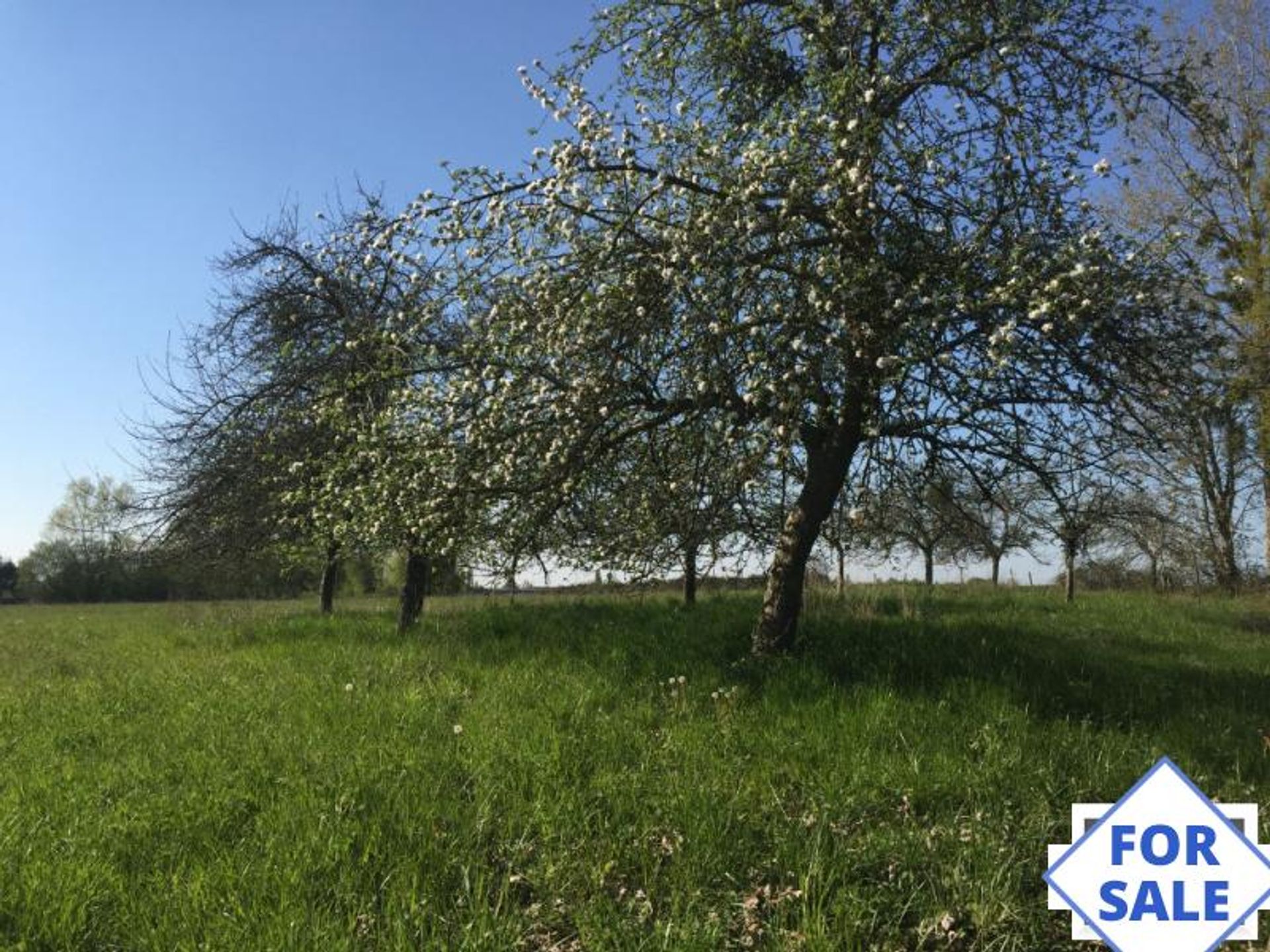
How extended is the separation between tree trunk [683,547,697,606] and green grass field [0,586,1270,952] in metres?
0.93

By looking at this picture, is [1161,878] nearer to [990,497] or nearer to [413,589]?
[990,497]

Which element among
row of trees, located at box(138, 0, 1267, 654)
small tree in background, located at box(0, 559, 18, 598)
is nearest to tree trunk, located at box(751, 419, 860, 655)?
row of trees, located at box(138, 0, 1267, 654)

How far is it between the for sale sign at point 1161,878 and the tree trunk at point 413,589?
10.6m

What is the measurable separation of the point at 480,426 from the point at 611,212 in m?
2.29

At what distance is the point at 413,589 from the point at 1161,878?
11520mm

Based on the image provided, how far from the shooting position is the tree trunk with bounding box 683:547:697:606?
28.1 ft

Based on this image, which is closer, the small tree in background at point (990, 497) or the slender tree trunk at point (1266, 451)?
the small tree in background at point (990, 497)

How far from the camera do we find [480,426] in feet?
25.8

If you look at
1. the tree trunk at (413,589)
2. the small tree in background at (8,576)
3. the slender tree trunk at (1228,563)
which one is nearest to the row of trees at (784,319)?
the tree trunk at (413,589)

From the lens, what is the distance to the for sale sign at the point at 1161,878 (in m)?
3.79

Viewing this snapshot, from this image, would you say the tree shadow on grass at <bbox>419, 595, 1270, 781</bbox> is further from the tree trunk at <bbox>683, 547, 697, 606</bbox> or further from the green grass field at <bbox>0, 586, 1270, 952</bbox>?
the tree trunk at <bbox>683, 547, 697, 606</bbox>

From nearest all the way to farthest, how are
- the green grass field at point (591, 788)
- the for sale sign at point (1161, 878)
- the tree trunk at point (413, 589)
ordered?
the for sale sign at point (1161, 878), the green grass field at point (591, 788), the tree trunk at point (413, 589)

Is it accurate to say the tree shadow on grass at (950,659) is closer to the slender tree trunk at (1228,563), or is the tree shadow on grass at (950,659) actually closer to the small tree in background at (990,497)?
the small tree in background at (990,497)

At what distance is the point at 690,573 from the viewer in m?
13.2
